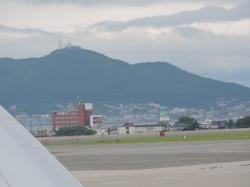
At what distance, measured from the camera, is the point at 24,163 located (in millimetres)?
3396

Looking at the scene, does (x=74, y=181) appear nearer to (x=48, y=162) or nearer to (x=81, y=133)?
(x=48, y=162)

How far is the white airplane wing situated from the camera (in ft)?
10.4

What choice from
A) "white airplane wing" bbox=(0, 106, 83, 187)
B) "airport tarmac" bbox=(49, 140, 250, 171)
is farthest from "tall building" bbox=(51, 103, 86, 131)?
"white airplane wing" bbox=(0, 106, 83, 187)

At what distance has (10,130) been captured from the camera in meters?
3.82

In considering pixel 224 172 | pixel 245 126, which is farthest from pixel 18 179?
pixel 245 126

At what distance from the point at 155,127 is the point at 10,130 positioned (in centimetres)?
14690

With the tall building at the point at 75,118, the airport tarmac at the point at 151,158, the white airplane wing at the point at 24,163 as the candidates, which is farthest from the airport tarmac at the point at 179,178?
the tall building at the point at 75,118

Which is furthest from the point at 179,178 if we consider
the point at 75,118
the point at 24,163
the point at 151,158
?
the point at 75,118

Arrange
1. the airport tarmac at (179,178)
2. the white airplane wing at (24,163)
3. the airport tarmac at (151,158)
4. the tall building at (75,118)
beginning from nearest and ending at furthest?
the white airplane wing at (24,163), the airport tarmac at (179,178), the airport tarmac at (151,158), the tall building at (75,118)

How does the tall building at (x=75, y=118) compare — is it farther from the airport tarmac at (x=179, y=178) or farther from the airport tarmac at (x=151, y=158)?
the airport tarmac at (x=179, y=178)

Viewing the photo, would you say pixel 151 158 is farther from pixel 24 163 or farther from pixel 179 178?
pixel 24 163

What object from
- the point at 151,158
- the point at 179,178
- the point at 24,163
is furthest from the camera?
the point at 151,158

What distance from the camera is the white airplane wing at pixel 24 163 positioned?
10.4 ft

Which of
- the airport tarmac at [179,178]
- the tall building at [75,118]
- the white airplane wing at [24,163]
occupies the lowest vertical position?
the airport tarmac at [179,178]
